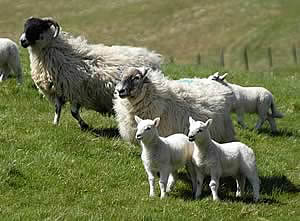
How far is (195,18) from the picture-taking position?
60156mm

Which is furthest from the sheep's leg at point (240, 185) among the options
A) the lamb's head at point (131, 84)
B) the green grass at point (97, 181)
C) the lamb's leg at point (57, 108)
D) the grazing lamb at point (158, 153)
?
the lamb's leg at point (57, 108)

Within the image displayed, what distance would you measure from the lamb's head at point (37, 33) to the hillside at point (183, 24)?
35.0 m

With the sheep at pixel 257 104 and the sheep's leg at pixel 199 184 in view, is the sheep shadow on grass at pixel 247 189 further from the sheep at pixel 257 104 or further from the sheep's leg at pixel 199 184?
the sheep at pixel 257 104

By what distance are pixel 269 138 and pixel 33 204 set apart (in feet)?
22.4

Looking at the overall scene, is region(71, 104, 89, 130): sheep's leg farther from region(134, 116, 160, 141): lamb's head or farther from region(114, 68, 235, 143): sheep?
region(134, 116, 160, 141): lamb's head

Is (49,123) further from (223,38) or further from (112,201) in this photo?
(223,38)

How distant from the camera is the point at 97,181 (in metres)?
8.44

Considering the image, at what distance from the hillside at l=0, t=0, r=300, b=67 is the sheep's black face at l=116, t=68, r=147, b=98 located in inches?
1435

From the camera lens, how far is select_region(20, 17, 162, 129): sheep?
1145cm

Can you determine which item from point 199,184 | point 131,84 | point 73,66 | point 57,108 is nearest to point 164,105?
point 131,84

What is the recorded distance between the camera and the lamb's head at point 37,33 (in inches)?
455

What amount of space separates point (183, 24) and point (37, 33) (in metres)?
48.5

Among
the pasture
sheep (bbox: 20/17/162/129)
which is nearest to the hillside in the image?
the pasture

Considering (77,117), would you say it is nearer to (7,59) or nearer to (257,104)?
(257,104)
